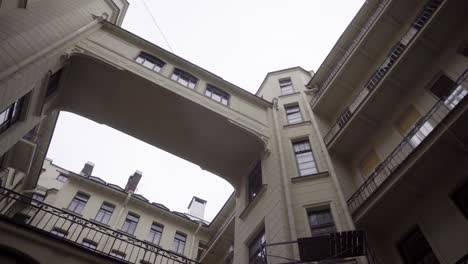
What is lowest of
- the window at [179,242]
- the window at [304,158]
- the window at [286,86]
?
the window at [304,158]

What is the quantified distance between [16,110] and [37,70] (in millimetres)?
1950

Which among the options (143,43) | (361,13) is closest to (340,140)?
(361,13)

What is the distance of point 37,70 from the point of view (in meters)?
12.6

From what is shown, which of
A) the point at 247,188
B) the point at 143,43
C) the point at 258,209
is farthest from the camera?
the point at 143,43

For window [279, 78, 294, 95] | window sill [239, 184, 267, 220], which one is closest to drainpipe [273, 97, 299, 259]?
window sill [239, 184, 267, 220]

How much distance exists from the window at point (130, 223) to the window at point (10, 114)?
12.5 metres

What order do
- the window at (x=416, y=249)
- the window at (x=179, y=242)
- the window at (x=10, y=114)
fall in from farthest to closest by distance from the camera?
the window at (x=179, y=242)
the window at (x=10, y=114)
the window at (x=416, y=249)

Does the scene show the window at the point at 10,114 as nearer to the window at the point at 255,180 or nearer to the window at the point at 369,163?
the window at the point at 255,180

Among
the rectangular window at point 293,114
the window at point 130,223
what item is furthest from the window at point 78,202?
the rectangular window at point 293,114

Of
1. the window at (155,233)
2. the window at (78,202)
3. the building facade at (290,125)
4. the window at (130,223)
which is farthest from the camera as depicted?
the window at (155,233)

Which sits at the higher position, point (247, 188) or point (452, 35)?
point (452, 35)

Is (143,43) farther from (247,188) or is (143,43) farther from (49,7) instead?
(247,188)

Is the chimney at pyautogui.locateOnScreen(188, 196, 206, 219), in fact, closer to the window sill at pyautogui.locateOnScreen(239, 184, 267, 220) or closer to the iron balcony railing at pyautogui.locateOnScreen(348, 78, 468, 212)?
the window sill at pyautogui.locateOnScreen(239, 184, 267, 220)

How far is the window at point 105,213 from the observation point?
915 inches
